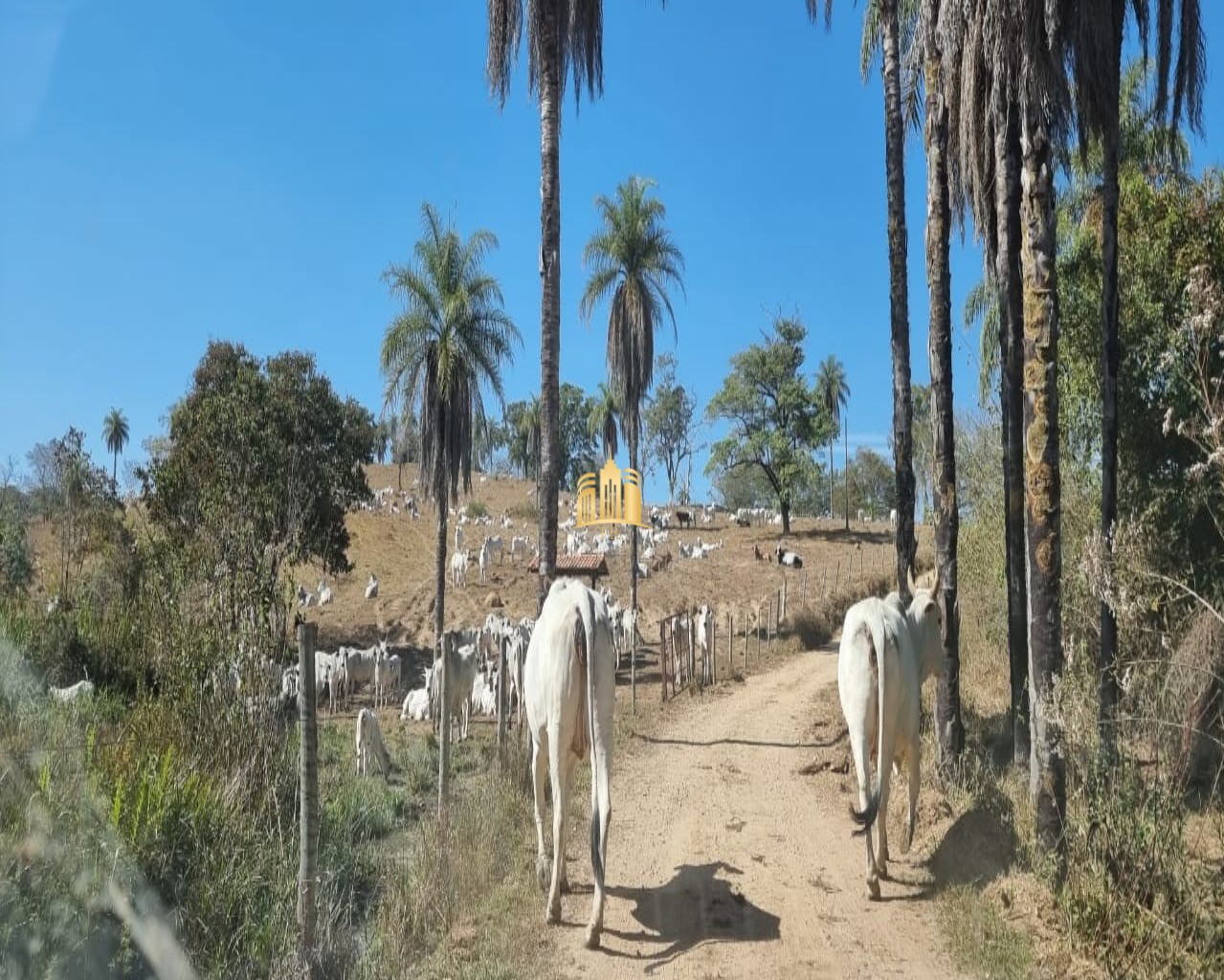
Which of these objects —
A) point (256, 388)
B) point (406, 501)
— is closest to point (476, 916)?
point (256, 388)

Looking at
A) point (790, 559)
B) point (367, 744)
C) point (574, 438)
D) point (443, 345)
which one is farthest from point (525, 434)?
point (367, 744)

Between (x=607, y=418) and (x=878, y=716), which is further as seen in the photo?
(x=607, y=418)

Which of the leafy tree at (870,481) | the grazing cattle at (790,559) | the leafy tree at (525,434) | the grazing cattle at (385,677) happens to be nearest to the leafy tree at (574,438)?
the leafy tree at (525,434)

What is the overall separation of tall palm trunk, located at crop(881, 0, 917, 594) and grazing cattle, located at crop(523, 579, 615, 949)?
671 cm

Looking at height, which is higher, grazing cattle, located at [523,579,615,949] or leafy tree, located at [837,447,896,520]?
leafy tree, located at [837,447,896,520]

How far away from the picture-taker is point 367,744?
40.4 feet

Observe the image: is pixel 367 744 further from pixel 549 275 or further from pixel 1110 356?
pixel 1110 356

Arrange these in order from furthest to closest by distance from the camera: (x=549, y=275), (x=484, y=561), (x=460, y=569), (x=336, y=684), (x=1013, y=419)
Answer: (x=484, y=561)
(x=460, y=569)
(x=336, y=684)
(x=549, y=275)
(x=1013, y=419)

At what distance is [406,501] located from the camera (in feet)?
199

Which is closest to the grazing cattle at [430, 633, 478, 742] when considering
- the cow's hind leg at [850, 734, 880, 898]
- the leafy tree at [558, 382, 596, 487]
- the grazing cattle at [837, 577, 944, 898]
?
the grazing cattle at [837, 577, 944, 898]

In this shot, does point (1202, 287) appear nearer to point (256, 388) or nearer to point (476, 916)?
point (476, 916)

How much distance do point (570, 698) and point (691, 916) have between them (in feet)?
6.19

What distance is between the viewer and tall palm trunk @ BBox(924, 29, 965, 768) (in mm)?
10797

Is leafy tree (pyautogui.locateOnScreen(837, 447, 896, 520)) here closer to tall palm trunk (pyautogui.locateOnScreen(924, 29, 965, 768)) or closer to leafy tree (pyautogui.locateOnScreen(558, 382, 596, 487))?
leafy tree (pyautogui.locateOnScreen(558, 382, 596, 487))
